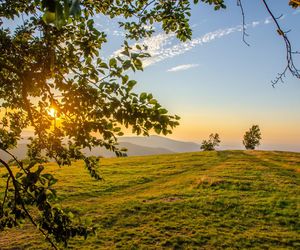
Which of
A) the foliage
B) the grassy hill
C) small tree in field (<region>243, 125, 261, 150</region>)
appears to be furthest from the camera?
small tree in field (<region>243, 125, 261, 150</region>)

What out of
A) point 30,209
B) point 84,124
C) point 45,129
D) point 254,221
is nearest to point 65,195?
point 30,209

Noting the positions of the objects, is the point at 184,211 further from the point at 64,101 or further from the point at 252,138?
the point at 252,138

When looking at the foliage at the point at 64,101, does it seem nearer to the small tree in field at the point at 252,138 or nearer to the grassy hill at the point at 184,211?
the grassy hill at the point at 184,211

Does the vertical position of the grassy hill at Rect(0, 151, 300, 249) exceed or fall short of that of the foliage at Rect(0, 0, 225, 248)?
it falls short

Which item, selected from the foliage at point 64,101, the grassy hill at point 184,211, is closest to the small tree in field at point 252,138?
the grassy hill at point 184,211

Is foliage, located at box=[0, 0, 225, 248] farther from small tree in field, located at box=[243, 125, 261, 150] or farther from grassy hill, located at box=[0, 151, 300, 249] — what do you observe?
small tree in field, located at box=[243, 125, 261, 150]

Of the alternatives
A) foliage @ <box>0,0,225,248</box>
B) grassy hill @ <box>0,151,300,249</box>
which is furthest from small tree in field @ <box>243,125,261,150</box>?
foliage @ <box>0,0,225,248</box>

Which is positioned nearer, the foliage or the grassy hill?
the foliage

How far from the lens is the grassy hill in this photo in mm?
18484

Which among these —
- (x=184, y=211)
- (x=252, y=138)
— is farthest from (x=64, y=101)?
(x=252, y=138)

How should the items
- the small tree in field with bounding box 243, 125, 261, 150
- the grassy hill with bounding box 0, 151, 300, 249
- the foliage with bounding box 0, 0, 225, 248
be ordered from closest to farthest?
the foliage with bounding box 0, 0, 225, 248
the grassy hill with bounding box 0, 151, 300, 249
the small tree in field with bounding box 243, 125, 261, 150

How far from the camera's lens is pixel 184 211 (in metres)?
24.1

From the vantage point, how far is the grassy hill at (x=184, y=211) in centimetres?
1848

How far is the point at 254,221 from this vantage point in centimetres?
2234
